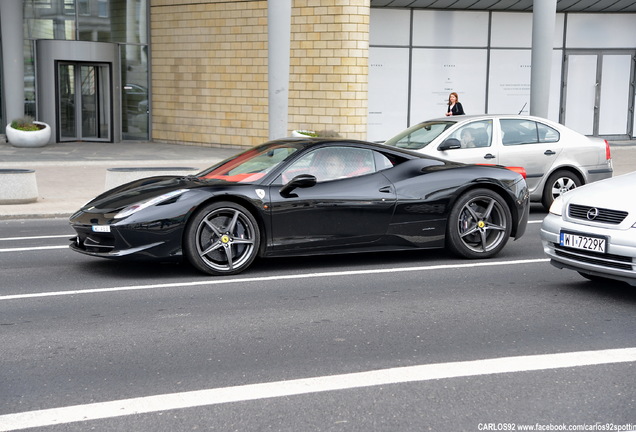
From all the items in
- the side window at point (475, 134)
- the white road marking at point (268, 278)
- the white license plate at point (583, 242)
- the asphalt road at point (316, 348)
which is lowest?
the white road marking at point (268, 278)

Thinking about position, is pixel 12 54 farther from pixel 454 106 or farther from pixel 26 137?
pixel 454 106

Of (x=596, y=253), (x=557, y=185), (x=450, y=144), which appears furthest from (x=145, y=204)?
(x=557, y=185)

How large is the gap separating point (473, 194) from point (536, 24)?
40.3 feet

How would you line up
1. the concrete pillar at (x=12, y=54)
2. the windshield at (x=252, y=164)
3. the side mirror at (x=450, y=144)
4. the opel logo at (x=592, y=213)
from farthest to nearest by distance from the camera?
the concrete pillar at (x=12, y=54) → the side mirror at (x=450, y=144) → the windshield at (x=252, y=164) → the opel logo at (x=592, y=213)

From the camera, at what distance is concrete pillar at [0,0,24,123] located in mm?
23703

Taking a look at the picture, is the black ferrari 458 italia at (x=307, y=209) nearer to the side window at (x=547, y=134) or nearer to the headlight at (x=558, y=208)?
the headlight at (x=558, y=208)

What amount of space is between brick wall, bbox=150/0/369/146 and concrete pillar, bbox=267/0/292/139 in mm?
4878

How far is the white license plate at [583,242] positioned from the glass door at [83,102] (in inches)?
820

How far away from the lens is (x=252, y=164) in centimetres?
854

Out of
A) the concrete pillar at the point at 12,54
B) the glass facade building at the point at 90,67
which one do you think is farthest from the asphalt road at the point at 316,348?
the glass facade building at the point at 90,67

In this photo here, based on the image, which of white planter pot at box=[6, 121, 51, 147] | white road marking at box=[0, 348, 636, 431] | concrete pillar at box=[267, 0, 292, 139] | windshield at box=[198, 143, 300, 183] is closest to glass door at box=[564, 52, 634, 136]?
concrete pillar at box=[267, 0, 292, 139]

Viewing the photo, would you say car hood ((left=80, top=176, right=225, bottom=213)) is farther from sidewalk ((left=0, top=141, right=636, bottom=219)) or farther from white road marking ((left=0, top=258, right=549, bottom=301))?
sidewalk ((left=0, top=141, right=636, bottom=219))

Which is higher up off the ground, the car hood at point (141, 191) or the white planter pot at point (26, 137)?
the car hood at point (141, 191)

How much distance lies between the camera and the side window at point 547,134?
42.3 ft
